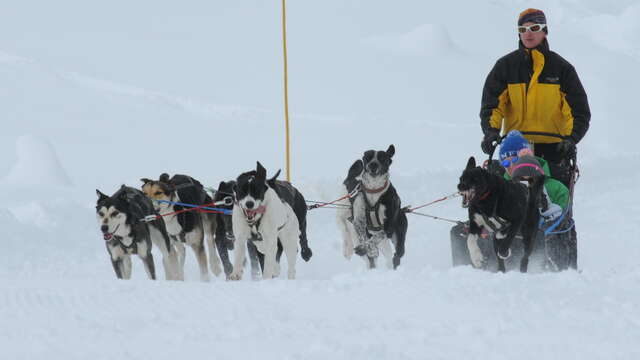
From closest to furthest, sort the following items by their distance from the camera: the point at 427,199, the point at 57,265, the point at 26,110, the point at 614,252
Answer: the point at 57,265 → the point at 614,252 → the point at 427,199 → the point at 26,110

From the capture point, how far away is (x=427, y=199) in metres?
11.2

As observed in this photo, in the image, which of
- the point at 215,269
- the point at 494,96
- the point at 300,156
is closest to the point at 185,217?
the point at 215,269

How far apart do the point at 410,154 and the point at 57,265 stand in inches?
397

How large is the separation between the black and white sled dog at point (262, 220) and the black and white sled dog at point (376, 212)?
69cm

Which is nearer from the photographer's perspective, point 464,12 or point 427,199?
point 427,199

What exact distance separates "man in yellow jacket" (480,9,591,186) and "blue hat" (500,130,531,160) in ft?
0.28

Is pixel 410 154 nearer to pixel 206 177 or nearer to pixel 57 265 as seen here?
pixel 206 177

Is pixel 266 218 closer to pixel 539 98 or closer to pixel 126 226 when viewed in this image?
pixel 126 226

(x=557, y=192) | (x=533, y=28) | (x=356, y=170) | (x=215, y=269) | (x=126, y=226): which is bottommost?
(x=215, y=269)

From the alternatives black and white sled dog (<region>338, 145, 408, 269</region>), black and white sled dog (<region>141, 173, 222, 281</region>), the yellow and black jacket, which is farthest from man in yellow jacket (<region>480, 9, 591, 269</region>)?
black and white sled dog (<region>141, 173, 222, 281</region>)

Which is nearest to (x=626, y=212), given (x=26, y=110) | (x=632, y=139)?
(x=632, y=139)

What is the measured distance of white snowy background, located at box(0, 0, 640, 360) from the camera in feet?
11.2

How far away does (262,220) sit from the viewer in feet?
17.7

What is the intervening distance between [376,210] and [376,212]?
17 millimetres
